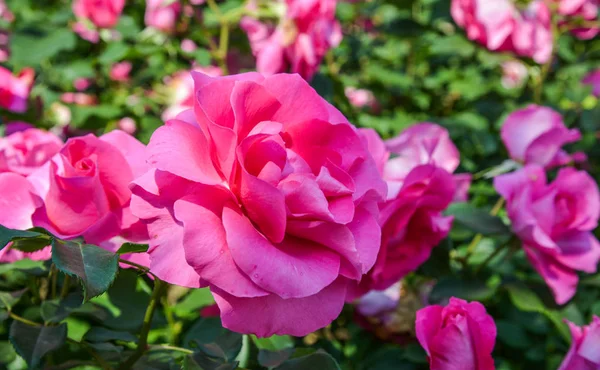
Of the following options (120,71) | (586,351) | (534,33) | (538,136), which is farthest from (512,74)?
(586,351)

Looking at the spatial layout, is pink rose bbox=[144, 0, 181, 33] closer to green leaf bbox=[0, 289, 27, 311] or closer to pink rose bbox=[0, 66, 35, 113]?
pink rose bbox=[0, 66, 35, 113]

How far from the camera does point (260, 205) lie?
533 millimetres

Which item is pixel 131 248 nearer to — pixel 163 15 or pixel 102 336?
pixel 102 336

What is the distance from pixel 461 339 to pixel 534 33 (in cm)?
108

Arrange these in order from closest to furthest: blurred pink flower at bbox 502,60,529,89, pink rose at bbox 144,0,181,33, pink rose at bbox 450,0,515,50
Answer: pink rose at bbox 450,0,515,50 < pink rose at bbox 144,0,181,33 < blurred pink flower at bbox 502,60,529,89

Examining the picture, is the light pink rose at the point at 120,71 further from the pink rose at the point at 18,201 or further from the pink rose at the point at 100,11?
the pink rose at the point at 18,201

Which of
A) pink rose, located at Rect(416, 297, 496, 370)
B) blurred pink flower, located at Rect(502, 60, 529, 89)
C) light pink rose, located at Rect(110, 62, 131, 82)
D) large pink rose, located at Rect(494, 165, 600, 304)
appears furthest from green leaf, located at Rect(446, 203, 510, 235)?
blurred pink flower, located at Rect(502, 60, 529, 89)

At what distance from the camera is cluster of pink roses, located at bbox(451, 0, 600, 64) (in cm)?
146

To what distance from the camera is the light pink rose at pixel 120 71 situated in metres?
1.94

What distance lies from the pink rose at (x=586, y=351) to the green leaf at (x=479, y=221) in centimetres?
26

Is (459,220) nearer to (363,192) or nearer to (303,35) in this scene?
(363,192)

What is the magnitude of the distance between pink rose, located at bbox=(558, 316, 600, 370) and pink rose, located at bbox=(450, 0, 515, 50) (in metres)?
0.91

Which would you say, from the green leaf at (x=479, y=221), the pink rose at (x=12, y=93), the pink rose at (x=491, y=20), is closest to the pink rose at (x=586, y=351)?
the green leaf at (x=479, y=221)

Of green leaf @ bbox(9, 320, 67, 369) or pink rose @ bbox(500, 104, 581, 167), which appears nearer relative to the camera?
green leaf @ bbox(9, 320, 67, 369)
